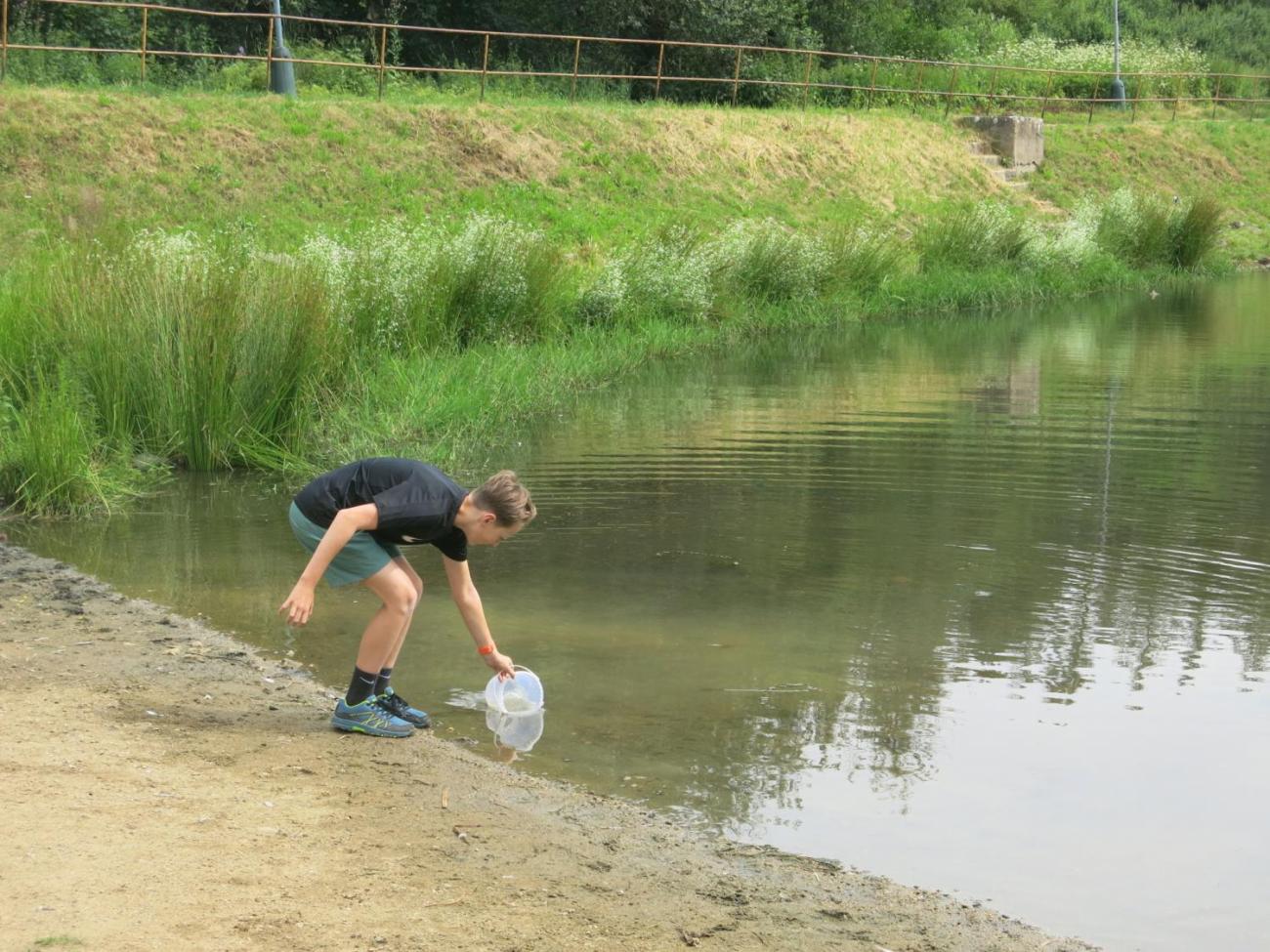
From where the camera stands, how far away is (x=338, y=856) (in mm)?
4844

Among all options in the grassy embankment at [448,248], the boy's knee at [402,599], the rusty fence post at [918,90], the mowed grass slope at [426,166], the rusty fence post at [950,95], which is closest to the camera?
the boy's knee at [402,599]

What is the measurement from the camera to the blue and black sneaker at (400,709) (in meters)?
6.19

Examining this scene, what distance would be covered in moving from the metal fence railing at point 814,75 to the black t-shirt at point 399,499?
24.5 metres

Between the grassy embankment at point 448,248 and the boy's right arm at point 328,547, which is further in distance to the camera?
the grassy embankment at point 448,248

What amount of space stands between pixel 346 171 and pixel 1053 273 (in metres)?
12.1

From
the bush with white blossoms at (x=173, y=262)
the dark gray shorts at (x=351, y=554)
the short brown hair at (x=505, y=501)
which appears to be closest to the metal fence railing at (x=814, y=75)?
the bush with white blossoms at (x=173, y=262)

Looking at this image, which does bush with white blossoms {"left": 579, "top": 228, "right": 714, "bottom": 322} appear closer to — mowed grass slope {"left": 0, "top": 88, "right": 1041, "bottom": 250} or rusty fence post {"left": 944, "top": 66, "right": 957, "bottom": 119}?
mowed grass slope {"left": 0, "top": 88, "right": 1041, "bottom": 250}

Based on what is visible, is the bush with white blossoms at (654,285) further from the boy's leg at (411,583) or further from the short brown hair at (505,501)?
the short brown hair at (505,501)

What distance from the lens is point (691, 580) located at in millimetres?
8797

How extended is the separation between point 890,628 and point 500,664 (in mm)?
2617

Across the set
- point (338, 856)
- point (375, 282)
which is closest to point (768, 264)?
point (375, 282)

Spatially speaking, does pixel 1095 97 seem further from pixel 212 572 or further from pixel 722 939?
pixel 722 939

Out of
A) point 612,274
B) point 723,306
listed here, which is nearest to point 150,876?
point 612,274

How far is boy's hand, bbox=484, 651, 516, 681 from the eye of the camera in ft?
19.8
